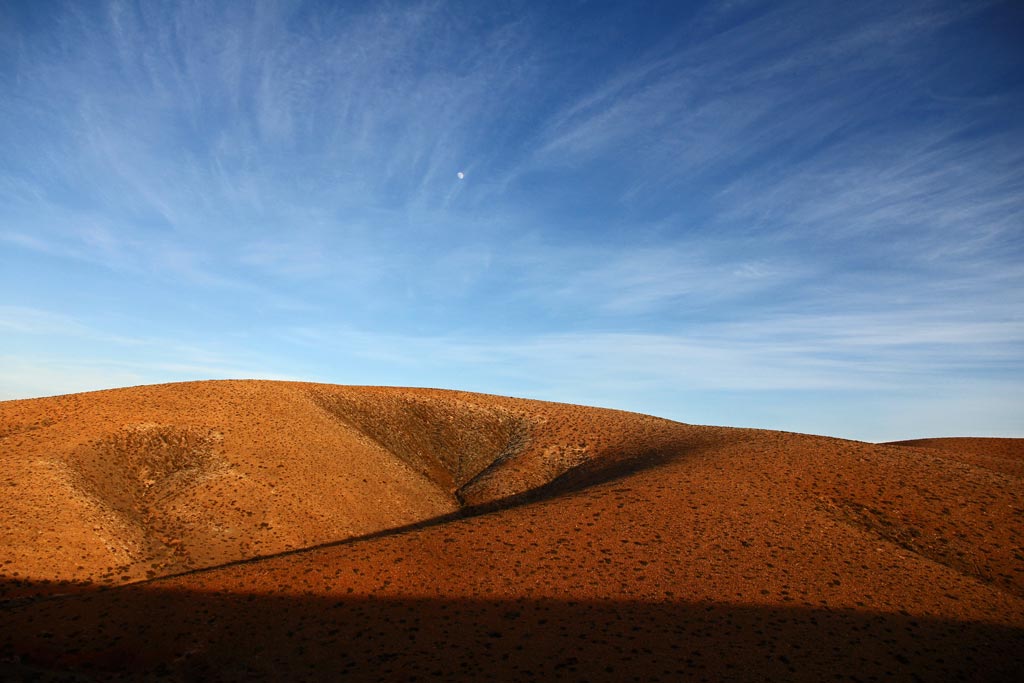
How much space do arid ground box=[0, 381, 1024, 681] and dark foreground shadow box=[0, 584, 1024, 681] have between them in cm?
9

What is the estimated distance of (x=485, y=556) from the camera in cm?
2389

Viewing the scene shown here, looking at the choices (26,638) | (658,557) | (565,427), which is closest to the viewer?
(26,638)

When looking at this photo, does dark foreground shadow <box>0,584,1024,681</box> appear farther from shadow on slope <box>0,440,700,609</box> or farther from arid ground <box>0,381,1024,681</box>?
shadow on slope <box>0,440,700,609</box>

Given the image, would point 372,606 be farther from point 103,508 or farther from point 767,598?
point 103,508

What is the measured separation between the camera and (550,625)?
62.6 ft

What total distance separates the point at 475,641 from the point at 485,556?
222 inches

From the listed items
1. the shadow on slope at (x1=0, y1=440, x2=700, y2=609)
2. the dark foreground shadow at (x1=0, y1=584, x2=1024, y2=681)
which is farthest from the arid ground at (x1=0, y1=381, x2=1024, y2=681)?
the shadow on slope at (x1=0, y1=440, x2=700, y2=609)

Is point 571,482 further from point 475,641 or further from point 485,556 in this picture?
point 475,641

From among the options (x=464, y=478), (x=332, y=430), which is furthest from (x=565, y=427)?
(x=332, y=430)

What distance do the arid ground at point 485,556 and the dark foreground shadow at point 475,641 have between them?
0.09m

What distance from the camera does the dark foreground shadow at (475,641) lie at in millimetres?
16625

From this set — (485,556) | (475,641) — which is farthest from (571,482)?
(475,641)

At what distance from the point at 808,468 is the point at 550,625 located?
20.3 metres

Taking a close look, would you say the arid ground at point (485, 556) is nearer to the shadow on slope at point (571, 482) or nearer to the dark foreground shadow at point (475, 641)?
→ the dark foreground shadow at point (475, 641)
